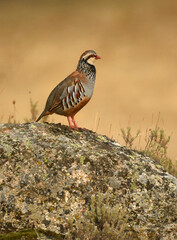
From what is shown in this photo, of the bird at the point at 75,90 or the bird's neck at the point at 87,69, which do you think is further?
the bird's neck at the point at 87,69

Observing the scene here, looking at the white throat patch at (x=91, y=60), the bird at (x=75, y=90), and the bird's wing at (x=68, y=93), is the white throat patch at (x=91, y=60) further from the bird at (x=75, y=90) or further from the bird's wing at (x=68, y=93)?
the bird's wing at (x=68, y=93)

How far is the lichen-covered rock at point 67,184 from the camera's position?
4336 millimetres

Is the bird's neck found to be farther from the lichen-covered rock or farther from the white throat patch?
the lichen-covered rock

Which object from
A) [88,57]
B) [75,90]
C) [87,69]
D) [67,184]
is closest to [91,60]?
[88,57]

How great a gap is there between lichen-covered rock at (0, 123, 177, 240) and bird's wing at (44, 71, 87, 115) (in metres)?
0.98

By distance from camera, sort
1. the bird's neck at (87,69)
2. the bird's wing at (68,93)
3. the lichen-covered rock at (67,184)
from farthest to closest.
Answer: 1. the bird's neck at (87,69)
2. the bird's wing at (68,93)
3. the lichen-covered rock at (67,184)

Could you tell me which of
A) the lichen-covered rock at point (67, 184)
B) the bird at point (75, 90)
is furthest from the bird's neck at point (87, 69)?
the lichen-covered rock at point (67, 184)


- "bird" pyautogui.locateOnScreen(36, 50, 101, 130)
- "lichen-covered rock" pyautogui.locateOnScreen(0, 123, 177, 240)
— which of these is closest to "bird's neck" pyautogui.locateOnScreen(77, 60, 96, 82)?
"bird" pyautogui.locateOnScreen(36, 50, 101, 130)

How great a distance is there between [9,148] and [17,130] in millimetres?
464

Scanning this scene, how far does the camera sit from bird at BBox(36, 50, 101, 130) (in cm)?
612

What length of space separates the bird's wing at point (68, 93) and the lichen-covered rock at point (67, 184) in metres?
0.98

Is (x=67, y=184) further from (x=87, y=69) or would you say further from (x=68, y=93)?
(x=87, y=69)

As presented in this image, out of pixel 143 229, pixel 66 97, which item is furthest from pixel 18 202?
pixel 66 97

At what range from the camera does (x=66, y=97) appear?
614cm
